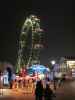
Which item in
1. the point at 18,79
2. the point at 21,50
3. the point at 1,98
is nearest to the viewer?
the point at 1,98

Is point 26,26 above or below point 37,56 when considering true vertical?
above

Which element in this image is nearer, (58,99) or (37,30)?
(58,99)

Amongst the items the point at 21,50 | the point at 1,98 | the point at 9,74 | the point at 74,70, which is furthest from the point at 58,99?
the point at 74,70

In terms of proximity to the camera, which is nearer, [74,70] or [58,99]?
[58,99]

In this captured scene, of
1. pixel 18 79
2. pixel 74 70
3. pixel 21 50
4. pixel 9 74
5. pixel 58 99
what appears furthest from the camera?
pixel 74 70

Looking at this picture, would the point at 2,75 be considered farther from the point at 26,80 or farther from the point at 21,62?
the point at 21,62

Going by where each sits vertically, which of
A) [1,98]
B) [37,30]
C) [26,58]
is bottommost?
[1,98]

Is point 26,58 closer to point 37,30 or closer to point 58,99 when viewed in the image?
point 37,30

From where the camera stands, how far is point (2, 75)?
88.5 feet

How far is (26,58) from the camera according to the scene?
1337 inches

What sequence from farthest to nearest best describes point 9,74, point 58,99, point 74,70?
point 74,70 → point 9,74 → point 58,99

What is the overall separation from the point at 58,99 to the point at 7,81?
31.5 feet

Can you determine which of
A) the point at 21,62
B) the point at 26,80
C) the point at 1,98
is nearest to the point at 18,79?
the point at 26,80

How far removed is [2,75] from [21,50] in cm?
695
